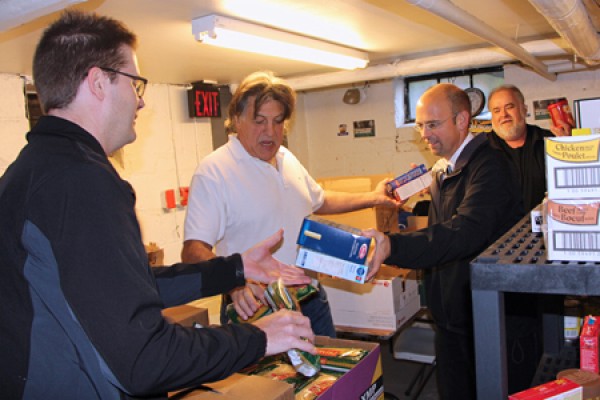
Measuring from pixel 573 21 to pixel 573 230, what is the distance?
5.81 ft

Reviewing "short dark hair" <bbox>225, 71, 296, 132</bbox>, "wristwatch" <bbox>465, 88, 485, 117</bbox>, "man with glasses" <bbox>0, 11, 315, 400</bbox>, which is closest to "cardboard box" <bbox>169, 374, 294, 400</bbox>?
"man with glasses" <bbox>0, 11, 315, 400</bbox>

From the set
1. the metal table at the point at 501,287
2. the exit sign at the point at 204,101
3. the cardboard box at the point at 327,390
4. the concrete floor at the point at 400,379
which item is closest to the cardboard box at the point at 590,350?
the metal table at the point at 501,287

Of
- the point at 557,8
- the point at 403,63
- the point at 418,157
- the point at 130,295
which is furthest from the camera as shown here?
the point at 418,157

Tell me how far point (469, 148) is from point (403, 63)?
233 cm

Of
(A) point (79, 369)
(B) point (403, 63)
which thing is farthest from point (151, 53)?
(A) point (79, 369)

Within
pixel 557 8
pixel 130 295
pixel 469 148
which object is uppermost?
pixel 557 8

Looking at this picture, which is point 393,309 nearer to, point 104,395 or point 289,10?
point 289,10

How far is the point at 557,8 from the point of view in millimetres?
1897

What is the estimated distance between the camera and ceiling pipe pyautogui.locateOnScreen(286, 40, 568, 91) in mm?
3711

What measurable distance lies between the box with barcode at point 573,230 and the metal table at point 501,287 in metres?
0.01

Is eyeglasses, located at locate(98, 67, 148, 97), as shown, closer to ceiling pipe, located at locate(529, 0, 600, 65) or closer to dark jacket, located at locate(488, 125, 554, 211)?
ceiling pipe, located at locate(529, 0, 600, 65)

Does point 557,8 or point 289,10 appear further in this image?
point 289,10

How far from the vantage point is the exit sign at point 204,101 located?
4711 mm

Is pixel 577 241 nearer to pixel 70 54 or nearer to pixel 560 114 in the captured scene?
pixel 70 54
